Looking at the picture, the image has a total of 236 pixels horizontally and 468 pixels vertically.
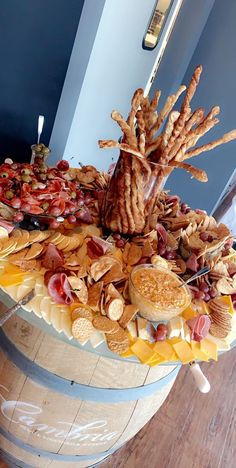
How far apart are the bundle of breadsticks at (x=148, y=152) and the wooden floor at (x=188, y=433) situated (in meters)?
0.94

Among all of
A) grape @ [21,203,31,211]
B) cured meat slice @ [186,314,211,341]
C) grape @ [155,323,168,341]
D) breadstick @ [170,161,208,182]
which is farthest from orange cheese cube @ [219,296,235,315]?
grape @ [21,203,31,211]

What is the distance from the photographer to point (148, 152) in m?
1.04

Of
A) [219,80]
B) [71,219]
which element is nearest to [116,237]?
[71,219]

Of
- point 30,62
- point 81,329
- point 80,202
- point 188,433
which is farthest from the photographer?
point 188,433

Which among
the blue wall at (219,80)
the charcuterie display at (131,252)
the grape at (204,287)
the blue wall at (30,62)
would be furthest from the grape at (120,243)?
the blue wall at (219,80)

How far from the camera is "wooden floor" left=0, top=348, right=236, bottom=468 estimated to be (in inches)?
60.4

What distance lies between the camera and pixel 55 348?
0.89 metres

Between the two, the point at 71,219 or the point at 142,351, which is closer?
the point at 142,351

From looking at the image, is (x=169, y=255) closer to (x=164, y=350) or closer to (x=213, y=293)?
(x=213, y=293)

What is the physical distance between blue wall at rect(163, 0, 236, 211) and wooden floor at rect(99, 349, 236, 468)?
1.53 metres

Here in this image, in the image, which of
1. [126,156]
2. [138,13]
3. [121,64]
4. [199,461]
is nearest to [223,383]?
[199,461]

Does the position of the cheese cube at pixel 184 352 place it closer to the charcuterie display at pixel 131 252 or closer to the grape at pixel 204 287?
the charcuterie display at pixel 131 252

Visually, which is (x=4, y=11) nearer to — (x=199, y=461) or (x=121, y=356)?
(x=121, y=356)

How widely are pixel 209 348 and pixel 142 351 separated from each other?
0.18m
